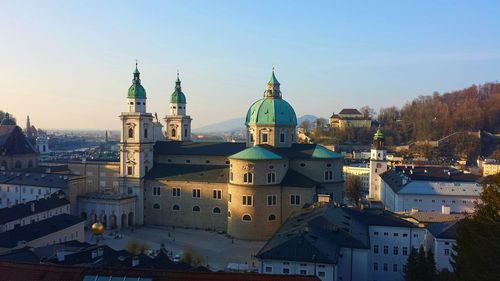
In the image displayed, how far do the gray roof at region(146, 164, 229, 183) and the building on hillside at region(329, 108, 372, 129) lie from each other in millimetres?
89317

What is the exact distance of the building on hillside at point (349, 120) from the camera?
145000mm

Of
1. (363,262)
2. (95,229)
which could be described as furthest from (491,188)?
(95,229)

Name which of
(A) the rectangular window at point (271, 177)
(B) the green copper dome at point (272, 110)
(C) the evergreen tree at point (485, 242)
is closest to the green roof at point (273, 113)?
(B) the green copper dome at point (272, 110)

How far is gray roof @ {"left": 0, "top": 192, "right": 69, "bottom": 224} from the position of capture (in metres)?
44.8

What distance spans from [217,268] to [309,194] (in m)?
14.8

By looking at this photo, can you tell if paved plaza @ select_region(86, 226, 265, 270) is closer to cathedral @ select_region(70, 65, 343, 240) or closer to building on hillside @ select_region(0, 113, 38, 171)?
cathedral @ select_region(70, 65, 343, 240)

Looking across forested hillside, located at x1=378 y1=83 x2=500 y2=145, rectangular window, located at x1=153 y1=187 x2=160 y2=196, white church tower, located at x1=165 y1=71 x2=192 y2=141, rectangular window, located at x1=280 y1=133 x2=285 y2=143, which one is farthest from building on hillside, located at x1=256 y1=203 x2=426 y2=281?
forested hillside, located at x1=378 y1=83 x2=500 y2=145

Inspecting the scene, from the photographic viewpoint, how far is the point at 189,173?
190 feet

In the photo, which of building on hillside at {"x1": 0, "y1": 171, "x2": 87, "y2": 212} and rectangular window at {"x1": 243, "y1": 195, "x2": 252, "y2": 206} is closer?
rectangular window at {"x1": 243, "y1": 195, "x2": 252, "y2": 206}

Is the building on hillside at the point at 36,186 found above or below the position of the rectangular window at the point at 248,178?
below

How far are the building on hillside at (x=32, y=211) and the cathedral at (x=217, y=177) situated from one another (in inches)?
145

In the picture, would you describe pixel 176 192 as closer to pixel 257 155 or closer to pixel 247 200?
pixel 247 200

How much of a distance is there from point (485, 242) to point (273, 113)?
3901cm

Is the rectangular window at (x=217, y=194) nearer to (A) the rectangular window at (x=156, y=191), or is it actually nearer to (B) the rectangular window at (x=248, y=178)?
(B) the rectangular window at (x=248, y=178)
